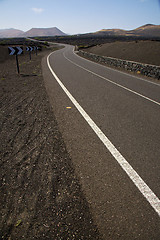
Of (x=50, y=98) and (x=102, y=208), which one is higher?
(x=50, y=98)

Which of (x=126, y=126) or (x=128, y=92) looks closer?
(x=126, y=126)

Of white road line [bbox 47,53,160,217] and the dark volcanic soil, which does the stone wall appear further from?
the dark volcanic soil

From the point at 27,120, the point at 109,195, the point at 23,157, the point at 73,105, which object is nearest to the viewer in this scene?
the point at 109,195

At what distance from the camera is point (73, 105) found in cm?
618

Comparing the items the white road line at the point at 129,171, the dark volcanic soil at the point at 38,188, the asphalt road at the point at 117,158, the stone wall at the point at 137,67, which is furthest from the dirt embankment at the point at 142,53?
the dark volcanic soil at the point at 38,188

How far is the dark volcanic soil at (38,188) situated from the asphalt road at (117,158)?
7.5 inches

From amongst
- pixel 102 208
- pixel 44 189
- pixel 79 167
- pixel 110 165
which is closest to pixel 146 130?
pixel 110 165

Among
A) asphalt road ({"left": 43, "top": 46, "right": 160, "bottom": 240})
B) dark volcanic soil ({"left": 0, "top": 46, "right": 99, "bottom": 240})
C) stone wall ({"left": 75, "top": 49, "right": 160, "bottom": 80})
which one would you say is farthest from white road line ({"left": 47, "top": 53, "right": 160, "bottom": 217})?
stone wall ({"left": 75, "top": 49, "right": 160, "bottom": 80})

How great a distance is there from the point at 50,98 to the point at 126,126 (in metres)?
3.44

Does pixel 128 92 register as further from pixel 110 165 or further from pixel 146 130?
pixel 110 165

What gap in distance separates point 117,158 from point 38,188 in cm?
157

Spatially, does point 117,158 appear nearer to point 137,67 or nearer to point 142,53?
point 137,67

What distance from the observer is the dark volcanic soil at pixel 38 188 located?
6.86ft

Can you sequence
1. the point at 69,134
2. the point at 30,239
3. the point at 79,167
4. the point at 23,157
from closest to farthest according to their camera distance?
the point at 30,239 → the point at 79,167 → the point at 23,157 → the point at 69,134
